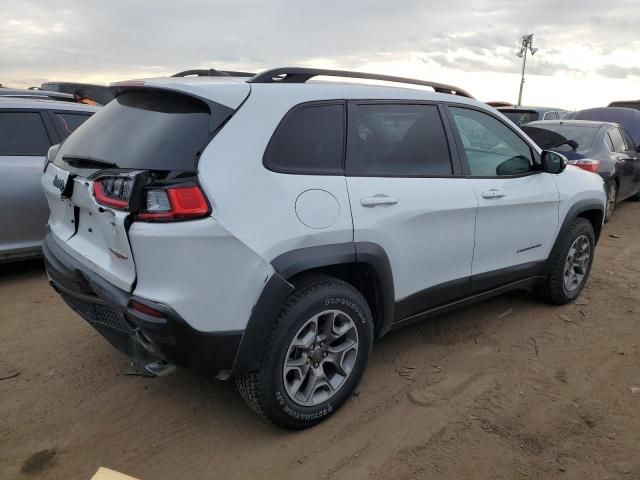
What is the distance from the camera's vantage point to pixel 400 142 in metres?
3.24

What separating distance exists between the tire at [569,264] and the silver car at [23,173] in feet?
14.4

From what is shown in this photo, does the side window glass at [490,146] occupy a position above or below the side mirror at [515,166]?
above

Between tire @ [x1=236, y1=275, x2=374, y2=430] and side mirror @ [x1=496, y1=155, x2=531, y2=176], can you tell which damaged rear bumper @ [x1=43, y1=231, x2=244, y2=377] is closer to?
tire @ [x1=236, y1=275, x2=374, y2=430]

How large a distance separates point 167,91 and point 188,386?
1.71m

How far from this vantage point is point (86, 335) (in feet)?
12.8

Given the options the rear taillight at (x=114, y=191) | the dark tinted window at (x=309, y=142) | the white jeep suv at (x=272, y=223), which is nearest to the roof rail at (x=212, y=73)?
the white jeep suv at (x=272, y=223)

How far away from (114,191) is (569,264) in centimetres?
371

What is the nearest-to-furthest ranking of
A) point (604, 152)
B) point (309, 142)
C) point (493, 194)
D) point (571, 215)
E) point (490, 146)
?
point (309, 142)
point (493, 194)
point (490, 146)
point (571, 215)
point (604, 152)

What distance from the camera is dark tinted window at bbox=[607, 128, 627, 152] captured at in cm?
812

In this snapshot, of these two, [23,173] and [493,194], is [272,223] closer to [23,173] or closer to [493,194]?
[493,194]

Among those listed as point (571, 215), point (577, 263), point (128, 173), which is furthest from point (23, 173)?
point (577, 263)

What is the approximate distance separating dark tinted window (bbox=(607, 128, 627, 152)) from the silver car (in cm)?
742

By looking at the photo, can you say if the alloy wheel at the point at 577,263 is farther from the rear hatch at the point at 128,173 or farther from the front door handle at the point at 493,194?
the rear hatch at the point at 128,173

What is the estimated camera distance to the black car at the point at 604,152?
7.40 metres
